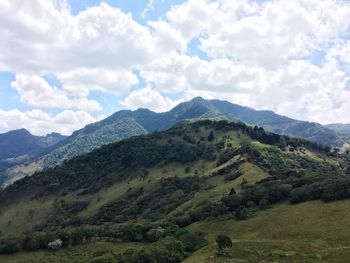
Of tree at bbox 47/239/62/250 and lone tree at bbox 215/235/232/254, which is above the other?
lone tree at bbox 215/235/232/254

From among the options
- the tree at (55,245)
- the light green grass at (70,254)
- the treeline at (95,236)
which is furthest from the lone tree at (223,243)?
the tree at (55,245)

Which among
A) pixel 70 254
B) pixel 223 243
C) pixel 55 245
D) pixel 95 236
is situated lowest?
pixel 70 254

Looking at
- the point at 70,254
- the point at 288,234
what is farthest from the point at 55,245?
the point at 288,234

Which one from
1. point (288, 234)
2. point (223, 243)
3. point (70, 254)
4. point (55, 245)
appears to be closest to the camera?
point (223, 243)

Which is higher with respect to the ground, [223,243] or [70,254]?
[223,243]

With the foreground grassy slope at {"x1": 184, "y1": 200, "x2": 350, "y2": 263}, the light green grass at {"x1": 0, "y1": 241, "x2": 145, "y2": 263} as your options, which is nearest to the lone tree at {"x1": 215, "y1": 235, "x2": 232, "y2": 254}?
the foreground grassy slope at {"x1": 184, "y1": 200, "x2": 350, "y2": 263}

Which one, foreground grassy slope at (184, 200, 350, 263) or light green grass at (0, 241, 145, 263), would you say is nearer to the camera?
foreground grassy slope at (184, 200, 350, 263)

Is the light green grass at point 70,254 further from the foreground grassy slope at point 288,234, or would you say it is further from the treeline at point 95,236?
the foreground grassy slope at point 288,234

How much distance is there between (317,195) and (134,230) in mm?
57857

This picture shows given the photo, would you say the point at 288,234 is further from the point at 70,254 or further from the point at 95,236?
the point at 95,236

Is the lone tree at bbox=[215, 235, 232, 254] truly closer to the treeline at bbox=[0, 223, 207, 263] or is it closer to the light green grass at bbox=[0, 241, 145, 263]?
the treeline at bbox=[0, 223, 207, 263]

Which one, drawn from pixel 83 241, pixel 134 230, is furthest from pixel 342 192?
pixel 83 241

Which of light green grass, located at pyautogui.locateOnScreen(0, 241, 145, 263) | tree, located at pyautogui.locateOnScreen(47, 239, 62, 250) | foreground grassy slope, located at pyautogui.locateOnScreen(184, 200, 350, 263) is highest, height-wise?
foreground grassy slope, located at pyautogui.locateOnScreen(184, 200, 350, 263)

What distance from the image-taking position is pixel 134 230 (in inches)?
5438
